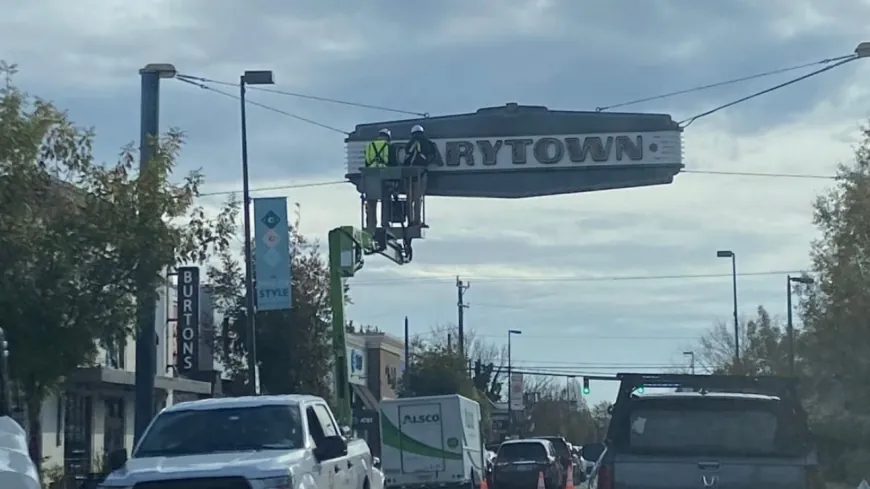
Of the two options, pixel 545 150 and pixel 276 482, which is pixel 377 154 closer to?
pixel 545 150

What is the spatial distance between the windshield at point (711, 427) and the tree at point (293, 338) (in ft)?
120

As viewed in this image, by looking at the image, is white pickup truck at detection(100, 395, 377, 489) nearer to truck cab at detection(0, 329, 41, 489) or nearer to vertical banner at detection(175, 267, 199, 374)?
truck cab at detection(0, 329, 41, 489)

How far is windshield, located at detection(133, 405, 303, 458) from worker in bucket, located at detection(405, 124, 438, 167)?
707 inches

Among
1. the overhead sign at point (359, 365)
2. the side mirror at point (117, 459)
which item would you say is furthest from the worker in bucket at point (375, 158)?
the overhead sign at point (359, 365)

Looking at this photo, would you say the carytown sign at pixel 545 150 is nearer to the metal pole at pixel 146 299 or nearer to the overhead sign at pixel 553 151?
the overhead sign at pixel 553 151

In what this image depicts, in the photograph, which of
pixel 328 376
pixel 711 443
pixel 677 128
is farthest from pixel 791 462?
pixel 328 376

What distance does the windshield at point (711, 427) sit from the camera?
13.4 meters

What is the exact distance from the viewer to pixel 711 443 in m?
13.4

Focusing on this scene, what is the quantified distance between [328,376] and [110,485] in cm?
3759

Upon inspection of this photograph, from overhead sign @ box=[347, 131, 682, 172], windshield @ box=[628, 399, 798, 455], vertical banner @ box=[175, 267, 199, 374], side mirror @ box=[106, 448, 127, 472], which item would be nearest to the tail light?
windshield @ box=[628, 399, 798, 455]

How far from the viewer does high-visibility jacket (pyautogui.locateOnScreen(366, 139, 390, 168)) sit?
3231 cm

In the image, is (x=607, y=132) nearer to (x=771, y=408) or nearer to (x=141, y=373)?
(x=141, y=373)

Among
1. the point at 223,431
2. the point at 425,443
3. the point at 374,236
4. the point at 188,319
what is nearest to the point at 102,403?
the point at 188,319

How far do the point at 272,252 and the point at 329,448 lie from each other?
1625 centimetres
